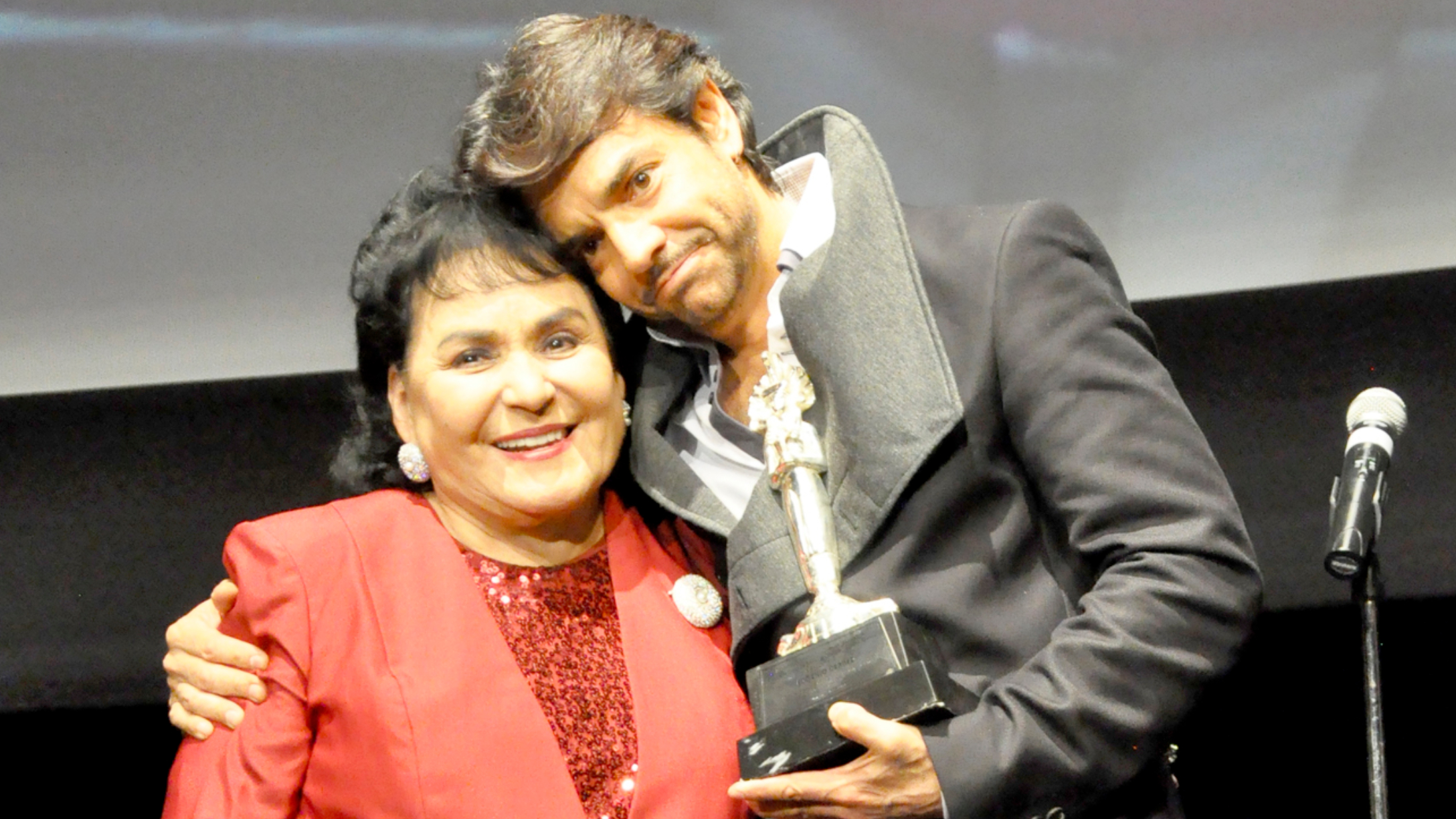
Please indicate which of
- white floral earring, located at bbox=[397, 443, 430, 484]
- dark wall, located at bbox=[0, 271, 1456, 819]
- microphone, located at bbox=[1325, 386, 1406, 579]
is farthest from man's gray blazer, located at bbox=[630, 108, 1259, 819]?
dark wall, located at bbox=[0, 271, 1456, 819]

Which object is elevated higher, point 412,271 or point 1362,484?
point 412,271

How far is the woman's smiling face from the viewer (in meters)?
2.04

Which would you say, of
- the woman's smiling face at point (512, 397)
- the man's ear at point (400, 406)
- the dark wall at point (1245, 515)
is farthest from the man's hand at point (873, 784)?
the dark wall at point (1245, 515)

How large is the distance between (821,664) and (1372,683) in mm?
609

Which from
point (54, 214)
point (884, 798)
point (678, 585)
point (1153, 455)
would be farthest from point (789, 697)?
point (54, 214)

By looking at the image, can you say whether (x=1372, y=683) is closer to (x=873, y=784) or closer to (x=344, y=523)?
(x=873, y=784)

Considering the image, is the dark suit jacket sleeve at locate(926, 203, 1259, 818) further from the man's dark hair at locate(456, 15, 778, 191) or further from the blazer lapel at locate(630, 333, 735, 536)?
the man's dark hair at locate(456, 15, 778, 191)

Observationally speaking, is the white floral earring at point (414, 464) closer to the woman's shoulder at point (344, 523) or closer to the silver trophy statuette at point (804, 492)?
the woman's shoulder at point (344, 523)

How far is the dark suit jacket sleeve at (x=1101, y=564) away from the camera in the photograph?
1.75m

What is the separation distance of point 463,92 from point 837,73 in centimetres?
71

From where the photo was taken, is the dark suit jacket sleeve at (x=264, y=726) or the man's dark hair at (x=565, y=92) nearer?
the dark suit jacket sleeve at (x=264, y=726)

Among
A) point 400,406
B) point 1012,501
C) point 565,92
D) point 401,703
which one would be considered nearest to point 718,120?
point 565,92

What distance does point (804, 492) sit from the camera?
1.99 m

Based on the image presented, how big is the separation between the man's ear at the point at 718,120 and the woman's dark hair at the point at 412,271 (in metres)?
0.28
